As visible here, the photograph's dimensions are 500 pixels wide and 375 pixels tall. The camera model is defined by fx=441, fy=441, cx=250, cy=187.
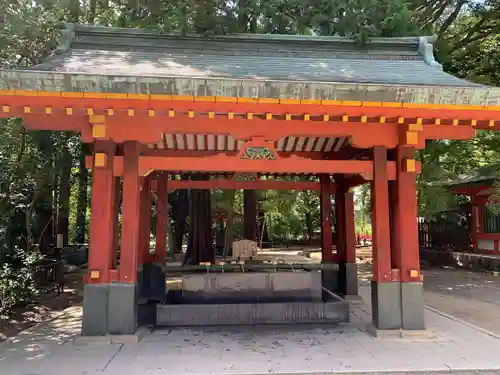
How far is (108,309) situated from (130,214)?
141 centimetres

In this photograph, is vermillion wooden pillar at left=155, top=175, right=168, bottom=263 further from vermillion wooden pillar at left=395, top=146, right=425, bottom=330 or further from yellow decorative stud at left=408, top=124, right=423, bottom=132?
yellow decorative stud at left=408, top=124, right=423, bottom=132

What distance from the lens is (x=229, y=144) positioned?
9.37 metres

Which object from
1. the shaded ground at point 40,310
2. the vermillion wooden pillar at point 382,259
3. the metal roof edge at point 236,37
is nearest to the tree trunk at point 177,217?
the shaded ground at point 40,310

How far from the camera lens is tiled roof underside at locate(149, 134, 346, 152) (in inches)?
349

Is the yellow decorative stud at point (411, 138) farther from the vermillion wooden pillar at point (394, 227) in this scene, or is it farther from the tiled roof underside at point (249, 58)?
the tiled roof underside at point (249, 58)

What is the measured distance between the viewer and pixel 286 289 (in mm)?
8320

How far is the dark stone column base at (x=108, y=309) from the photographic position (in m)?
6.36

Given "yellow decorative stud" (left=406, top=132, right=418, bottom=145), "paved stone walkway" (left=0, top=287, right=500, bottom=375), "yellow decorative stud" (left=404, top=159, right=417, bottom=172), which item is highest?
"yellow decorative stud" (left=406, top=132, right=418, bottom=145)

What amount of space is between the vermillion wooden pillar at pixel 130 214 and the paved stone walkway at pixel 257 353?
1.07m

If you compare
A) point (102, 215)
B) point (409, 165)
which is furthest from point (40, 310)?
point (409, 165)

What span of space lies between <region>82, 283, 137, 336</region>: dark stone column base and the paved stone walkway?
272 millimetres

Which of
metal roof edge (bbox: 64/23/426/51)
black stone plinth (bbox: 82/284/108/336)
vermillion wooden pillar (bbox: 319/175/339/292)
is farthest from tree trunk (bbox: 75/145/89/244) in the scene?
black stone plinth (bbox: 82/284/108/336)

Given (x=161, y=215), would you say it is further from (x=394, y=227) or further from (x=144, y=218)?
(x=394, y=227)

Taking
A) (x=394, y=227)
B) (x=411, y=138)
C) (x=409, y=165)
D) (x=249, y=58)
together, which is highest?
(x=249, y=58)
